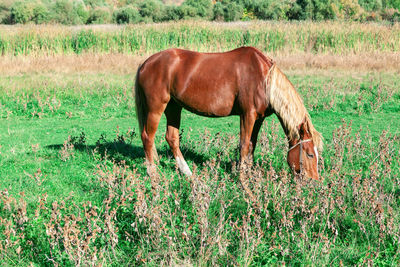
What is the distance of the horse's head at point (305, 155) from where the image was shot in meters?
4.82

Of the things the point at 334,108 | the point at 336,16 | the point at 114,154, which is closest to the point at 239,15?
the point at 336,16

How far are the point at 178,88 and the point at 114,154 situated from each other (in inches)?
70.2

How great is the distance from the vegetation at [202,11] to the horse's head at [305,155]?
2897 centimetres

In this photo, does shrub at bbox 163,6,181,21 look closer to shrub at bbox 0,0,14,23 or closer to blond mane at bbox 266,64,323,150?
shrub at bbox 0,0,14,23

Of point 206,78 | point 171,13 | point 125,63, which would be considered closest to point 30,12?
point 171,13

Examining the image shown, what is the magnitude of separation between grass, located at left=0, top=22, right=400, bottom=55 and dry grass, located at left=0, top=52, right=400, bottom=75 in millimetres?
893

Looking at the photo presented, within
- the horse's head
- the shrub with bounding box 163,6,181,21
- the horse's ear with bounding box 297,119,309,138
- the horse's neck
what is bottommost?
the shrub with bounding box 163,6,181,21

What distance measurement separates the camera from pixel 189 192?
15.5ft

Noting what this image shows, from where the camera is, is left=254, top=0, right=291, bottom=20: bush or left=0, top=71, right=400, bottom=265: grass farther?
left=254, top=0, right=291, bottom=20: bush

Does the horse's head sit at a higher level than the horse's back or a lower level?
lower

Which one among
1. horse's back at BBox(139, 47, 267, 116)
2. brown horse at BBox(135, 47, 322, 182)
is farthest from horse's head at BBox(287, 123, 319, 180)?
horse's back at BBox(139, 47, 267, 116)

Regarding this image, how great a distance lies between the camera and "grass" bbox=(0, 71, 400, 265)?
363 cm

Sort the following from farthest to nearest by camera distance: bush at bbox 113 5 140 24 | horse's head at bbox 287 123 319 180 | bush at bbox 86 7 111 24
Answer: bush at bbox 113 5 140 24 < bush at bbox 86 7 111 24 < horse's head at bbox 287 123 319 180

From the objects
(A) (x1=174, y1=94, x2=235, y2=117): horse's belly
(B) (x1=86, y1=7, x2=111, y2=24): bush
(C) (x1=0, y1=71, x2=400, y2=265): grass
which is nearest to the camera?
(C) (x1=0, y1=71, x2=400, y2=265): grass
